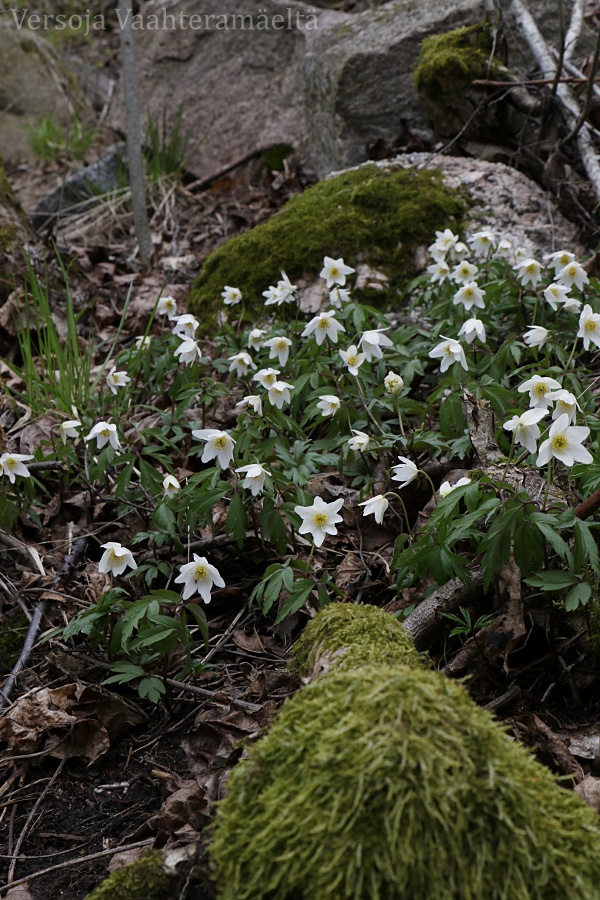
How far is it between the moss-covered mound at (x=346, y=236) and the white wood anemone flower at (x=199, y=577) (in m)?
2.38

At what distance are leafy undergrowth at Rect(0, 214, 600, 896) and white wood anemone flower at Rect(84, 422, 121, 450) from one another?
0.03ft

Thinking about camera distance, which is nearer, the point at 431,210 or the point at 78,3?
the point at 431,210

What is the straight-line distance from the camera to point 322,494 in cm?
326

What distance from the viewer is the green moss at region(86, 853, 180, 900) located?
4.79ft

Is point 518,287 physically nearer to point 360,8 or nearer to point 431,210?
point 431,210

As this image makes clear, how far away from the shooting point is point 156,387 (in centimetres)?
391

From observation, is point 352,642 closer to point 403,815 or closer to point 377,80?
point 403,815

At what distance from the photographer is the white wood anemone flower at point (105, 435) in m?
3.05

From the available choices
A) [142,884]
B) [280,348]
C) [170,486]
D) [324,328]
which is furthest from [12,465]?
[142,884]

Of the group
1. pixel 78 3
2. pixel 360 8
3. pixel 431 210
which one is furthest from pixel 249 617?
pixel 78 3

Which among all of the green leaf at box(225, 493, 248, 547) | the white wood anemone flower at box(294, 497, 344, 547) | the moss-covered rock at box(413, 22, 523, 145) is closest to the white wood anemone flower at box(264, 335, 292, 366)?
the green leaf at box(225, 493, 248, 547)

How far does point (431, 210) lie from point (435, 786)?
3954 millimetres

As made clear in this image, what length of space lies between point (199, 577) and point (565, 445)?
1.23 meters

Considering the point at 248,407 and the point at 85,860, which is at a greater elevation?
the point at 248,407
